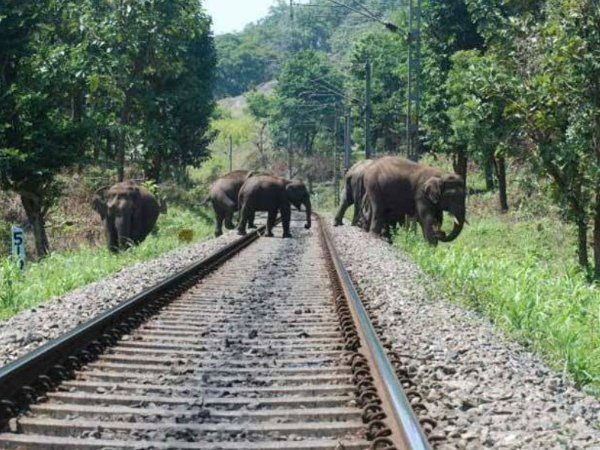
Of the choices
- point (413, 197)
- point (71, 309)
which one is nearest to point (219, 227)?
point (413, 197)

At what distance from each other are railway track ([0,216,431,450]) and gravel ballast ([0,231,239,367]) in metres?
0.48

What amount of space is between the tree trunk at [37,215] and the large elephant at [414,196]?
8387 mm

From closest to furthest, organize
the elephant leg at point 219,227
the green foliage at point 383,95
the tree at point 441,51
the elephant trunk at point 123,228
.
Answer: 1. the elephant trunk at point 123,228
2. the elephant leg at point 219,227
3. the tree at point 441,51
4. the green foliage at point 383,95

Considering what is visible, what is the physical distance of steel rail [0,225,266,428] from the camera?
4.98 m

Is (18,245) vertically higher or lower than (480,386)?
higher

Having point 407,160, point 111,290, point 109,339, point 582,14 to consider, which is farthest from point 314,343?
point 407,160

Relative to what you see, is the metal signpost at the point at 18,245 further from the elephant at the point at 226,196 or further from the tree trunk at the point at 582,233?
the elephant at the point at 226,196

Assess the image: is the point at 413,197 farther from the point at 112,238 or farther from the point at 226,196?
the point at 112,238

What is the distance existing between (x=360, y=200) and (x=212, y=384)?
20.1 m

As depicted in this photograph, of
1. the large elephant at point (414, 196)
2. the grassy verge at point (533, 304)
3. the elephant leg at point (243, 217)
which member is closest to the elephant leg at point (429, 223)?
the large elephant at point (414, 196)

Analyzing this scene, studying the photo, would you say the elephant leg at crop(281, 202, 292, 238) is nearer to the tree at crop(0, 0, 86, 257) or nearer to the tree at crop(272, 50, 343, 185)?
the tree at crop(0, 0, 86, 257)

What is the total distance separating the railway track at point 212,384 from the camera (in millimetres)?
4359

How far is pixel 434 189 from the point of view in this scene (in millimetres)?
18000

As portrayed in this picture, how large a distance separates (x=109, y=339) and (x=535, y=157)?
39.0 feet
